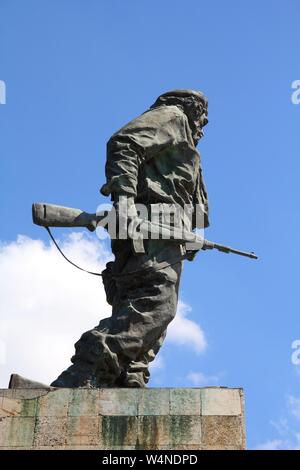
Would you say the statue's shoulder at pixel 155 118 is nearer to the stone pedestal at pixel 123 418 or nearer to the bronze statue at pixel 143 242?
the bronze statue at pixel 143 242

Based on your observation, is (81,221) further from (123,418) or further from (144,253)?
(123,418)

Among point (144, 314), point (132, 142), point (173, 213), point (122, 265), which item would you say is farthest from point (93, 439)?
point (132, 142)

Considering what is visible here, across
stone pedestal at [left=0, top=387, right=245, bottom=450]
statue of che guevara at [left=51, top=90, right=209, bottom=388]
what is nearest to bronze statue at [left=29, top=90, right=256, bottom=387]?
statue of che guevara at [left=51, top=90, right=209, bottom=388]

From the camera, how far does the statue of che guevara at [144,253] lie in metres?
10.8

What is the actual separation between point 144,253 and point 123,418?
7.91ft

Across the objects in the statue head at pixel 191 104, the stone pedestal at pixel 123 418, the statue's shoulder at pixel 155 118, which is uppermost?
the statue head at pixel 191 104

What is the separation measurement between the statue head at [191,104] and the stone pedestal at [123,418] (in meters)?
4.42

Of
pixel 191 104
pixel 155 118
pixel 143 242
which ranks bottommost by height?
pixel 143 242

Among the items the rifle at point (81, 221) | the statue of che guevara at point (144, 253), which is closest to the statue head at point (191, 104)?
the statue of che guevara at point (144, 253)

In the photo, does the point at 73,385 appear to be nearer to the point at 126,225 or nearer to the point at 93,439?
the point at 93,439

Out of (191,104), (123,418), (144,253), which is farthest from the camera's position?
(191,104)

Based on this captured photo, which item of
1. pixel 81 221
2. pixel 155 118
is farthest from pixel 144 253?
pixel 155 118

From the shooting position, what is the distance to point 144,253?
1146cm

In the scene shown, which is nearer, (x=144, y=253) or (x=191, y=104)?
(x=144, y=253)
